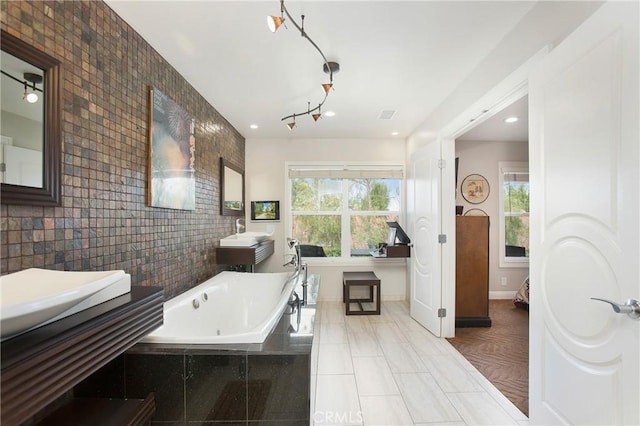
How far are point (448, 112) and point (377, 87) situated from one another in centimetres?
78

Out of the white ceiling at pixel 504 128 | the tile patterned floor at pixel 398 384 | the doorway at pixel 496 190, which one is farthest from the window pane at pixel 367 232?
the white ceiling at pixel 504 128

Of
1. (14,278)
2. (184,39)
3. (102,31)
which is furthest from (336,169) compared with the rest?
(14,278)

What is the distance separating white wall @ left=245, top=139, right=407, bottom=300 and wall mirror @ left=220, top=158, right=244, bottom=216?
0.24m

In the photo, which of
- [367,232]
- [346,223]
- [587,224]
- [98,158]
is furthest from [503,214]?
[98,158]

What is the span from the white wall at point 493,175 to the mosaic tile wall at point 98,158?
3932mm

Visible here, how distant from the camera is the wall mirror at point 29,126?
100 cm

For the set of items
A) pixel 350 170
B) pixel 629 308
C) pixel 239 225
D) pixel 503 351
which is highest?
pixel 350 170

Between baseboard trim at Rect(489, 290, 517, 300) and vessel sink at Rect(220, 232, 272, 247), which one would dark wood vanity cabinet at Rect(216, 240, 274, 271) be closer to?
vessel sink at Rect(220, 232, 272, 247)

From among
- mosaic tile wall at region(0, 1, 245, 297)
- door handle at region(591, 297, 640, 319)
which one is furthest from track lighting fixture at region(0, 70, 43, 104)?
door handle at region(591, 297, 640, 319)

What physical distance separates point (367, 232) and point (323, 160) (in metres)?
1.29

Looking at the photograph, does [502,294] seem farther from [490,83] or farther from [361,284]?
[490,83]

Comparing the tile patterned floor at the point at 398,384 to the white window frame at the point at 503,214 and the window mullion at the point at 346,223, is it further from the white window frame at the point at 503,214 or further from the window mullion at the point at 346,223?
the white window frame at the point at 503,214

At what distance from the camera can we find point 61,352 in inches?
29.4

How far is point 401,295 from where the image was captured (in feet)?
13.1
